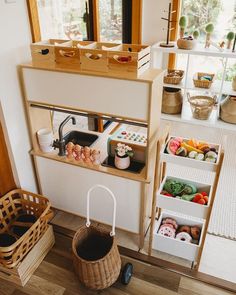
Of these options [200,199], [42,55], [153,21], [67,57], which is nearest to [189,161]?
[200,199]

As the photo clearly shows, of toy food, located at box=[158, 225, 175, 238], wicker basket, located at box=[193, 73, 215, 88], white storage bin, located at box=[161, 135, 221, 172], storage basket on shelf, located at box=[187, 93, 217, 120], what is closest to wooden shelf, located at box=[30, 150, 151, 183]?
white storage bin, located at box=[161, 135, 221, 172]

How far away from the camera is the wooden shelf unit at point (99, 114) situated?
158cm

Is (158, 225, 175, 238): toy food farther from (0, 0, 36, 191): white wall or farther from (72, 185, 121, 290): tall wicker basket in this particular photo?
(0, 0, 36, 191): white wall

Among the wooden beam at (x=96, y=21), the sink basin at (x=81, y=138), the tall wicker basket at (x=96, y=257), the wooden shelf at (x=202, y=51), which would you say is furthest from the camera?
the wooden shelf at (x=202, y=51)

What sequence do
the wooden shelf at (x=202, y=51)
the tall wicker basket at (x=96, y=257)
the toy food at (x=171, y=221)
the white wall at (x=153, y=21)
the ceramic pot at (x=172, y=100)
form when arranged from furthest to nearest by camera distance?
1. the ceramic pot at (x=172, y=100)
2. the white wall at (x=153, y=21)
3. the wooden shelf at (x=202, y=51)
4. the toy food at (x=171, y=221)
5. the tall wicker basket at (x=96, y=257)

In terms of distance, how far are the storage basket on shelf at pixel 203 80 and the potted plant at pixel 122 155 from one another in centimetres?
182

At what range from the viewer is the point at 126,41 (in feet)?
11.2

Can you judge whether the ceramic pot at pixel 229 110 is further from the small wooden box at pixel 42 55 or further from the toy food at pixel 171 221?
the small wooden box at pixel 42 55

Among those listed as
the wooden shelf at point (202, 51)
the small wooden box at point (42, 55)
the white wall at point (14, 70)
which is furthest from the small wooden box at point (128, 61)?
the wooden shelf at point (202, 51)

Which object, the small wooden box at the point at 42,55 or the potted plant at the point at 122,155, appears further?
the potted plant at the point at 122,155

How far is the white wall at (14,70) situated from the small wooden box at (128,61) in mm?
622

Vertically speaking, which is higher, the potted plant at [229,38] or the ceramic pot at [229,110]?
the potted plant at [229,38]

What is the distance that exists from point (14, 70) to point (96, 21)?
1.33 metres

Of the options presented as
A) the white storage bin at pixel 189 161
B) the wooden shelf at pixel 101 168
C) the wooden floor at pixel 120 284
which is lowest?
the wooden floor at pixel 120 284
